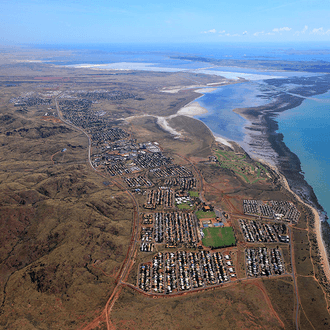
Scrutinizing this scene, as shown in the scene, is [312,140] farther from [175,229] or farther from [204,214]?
[175,229]

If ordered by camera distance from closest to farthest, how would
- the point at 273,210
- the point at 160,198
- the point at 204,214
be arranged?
1. the point at 204,214
2. the point at 273,210
3. the point at 160,198

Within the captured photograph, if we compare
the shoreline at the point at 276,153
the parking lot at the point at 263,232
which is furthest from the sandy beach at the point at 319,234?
the parking lot at the point at 263,232

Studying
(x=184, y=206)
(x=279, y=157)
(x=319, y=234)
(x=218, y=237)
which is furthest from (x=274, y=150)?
(x=218, y=237)

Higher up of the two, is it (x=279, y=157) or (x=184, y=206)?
(x=279, y=157)

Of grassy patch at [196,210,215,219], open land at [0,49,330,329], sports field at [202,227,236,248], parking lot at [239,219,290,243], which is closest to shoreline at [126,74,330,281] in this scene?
open land at [0,49,330,329]

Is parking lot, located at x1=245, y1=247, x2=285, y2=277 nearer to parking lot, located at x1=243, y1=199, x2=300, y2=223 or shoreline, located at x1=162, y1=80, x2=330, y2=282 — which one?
shoreline, located at x1=162, y1=80, x2=330, y2=282

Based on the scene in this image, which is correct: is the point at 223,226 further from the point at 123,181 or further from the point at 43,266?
the point at 43,266
